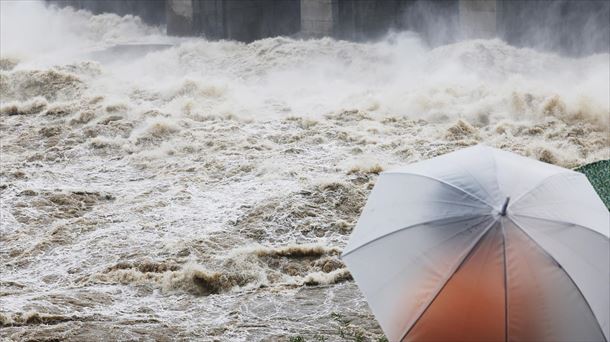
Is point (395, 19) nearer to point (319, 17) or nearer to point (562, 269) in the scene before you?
point (319, 17)

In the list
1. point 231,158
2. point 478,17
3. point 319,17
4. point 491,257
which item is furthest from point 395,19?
point 491,257

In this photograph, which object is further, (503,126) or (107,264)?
(503,126)

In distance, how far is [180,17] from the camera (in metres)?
22.8

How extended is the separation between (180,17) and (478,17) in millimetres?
9189

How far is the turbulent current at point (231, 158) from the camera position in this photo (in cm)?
708

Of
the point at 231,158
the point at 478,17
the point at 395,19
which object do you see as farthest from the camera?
the point at 395,19

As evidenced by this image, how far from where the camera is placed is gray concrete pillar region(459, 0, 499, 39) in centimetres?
1591

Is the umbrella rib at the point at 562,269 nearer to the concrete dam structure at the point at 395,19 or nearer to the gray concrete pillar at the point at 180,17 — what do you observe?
the concrete dam structure at the point at 395,19

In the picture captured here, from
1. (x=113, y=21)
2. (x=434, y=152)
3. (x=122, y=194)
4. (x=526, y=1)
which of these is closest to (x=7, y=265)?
(x=122, y=194)

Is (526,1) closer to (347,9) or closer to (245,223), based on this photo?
(347,9)

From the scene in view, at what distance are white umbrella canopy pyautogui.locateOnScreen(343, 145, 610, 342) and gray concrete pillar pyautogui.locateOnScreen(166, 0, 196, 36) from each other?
18672 millimetres

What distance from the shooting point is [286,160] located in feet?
37.2

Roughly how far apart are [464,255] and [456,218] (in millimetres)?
188

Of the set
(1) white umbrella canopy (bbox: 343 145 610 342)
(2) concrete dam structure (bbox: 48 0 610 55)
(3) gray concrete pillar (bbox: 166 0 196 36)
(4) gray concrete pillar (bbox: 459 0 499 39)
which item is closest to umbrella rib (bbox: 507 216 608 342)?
(1) white umbrella canopy (bbox: 343 145 610 342)
